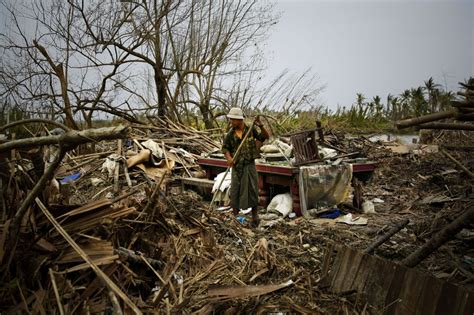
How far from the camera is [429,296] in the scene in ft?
7.70

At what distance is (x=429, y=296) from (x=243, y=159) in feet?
12.6

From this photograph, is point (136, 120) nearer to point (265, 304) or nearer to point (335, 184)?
point (335, 184)

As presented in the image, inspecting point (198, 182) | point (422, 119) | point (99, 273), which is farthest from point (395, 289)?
point (198, 182)

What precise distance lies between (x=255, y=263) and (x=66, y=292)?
176 centimetres

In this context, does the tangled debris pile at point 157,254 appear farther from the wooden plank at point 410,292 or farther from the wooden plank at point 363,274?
the wooden plank at point 410,292

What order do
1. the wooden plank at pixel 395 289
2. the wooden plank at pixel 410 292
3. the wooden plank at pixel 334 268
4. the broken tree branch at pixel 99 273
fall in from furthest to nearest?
the wooden plank at pixel 334 268, the wooden plank at pixel 395 289, the wooden plank at pixel 410 292, the broken tree branch at pixel 99 273

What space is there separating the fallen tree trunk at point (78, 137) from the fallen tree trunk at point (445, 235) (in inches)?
72.9

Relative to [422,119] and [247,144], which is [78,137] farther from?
[247,144]

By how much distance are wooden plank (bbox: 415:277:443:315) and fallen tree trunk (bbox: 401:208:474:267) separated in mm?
161

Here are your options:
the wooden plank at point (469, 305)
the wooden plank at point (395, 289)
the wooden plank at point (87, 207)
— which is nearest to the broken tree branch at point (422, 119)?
the wooden plank at point (469, 305)

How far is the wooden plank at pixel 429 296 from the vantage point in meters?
2.30

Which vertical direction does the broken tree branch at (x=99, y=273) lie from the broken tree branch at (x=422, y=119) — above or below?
below

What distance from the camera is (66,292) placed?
2.37 meters

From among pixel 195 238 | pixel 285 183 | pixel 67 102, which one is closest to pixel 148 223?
pixel 195 238
